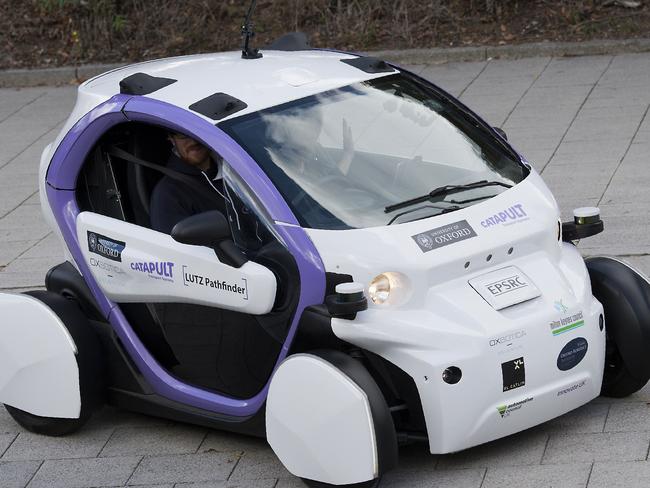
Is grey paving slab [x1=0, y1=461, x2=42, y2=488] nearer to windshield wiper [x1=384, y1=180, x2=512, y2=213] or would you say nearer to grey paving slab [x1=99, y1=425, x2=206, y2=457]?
grey paving slab [x1=99, y1=425, x2=206, y2=457]

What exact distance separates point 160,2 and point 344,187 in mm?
8625

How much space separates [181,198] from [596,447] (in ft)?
6.68

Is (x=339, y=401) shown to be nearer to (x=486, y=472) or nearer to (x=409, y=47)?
(x=486, y=472)

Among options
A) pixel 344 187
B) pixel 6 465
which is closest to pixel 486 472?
pixel 344 187

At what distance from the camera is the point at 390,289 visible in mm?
5180

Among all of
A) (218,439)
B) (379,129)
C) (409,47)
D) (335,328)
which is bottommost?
(409,47)

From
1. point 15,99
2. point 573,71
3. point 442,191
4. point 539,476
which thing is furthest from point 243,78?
point 15,99

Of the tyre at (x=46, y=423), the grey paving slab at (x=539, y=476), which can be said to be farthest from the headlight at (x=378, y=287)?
the tyre at (x=46, y=423)

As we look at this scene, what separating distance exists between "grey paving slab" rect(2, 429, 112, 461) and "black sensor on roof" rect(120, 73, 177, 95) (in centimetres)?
157

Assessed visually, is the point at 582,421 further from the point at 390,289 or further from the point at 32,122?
the point at 32,122

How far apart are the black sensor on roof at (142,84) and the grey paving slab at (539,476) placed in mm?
2164

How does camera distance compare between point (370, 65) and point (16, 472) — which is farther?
point (370, 65)

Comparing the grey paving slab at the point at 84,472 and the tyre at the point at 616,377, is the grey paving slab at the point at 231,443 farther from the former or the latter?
the tyre at the point at 616,377

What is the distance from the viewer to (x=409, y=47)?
41.9ft
